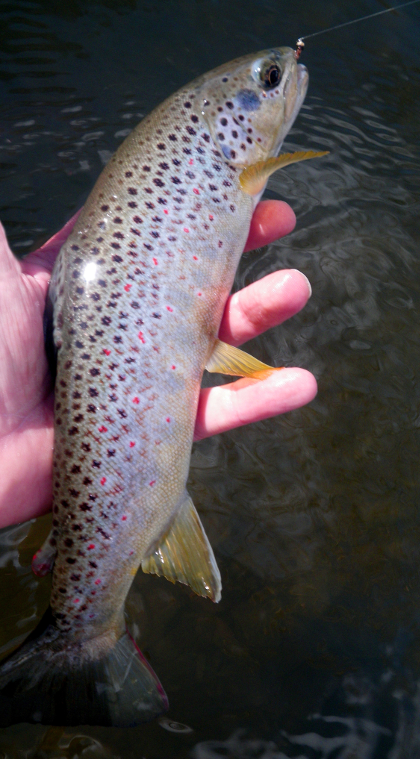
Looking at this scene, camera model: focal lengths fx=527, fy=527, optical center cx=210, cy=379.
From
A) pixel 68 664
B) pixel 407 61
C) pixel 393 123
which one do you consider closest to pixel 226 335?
pixel 68 664

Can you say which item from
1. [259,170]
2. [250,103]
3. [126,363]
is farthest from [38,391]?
[250,103]

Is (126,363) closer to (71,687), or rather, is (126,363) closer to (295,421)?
(71,687)

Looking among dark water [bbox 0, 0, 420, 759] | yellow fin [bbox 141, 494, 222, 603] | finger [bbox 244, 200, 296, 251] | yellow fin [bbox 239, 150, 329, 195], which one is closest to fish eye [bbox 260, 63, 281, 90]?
yellow fin [bbox 239, 150, 329, 195]

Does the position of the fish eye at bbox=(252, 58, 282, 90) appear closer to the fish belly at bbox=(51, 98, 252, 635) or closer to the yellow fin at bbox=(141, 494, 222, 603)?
the fish belly at bbox=(51, 98, 252, 635)

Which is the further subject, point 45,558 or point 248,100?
point 248,100

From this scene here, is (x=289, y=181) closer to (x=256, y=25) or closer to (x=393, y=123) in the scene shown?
(x=393, y=123)

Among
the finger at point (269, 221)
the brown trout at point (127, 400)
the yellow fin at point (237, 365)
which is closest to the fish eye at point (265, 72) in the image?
the brown trout at point (127, 400)

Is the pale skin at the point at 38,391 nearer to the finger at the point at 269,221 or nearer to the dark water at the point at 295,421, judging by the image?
the finger at the point at 269,221
